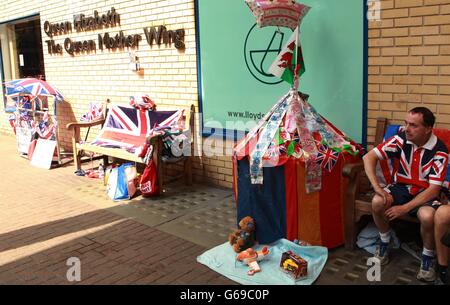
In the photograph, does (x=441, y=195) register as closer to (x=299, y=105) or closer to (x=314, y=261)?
(x=314, y=261)

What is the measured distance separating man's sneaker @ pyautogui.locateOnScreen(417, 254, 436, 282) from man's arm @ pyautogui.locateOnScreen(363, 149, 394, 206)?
1.47ft

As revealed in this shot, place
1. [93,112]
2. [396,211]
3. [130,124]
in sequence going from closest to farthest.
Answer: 1. [396,211]
2. [130,124]
3. [93,112]

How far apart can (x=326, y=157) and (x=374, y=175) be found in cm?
39

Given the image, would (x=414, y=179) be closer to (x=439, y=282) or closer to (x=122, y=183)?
(x=439, y=282)

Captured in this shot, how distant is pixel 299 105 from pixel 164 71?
2662mm

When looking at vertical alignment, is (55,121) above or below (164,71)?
below

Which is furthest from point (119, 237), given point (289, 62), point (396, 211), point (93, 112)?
point (93, 112)

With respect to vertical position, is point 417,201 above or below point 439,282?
above

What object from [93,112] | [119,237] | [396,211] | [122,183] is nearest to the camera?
[396,211]

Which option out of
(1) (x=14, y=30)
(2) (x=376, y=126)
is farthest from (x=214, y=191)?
(1) (x=14, y=30)

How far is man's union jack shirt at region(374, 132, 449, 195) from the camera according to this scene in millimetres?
3135

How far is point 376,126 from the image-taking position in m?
3.99

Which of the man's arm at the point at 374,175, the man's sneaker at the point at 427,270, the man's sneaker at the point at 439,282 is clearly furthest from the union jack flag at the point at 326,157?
the man's sneaker at the point at 439,282

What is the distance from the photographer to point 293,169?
11.6ft
